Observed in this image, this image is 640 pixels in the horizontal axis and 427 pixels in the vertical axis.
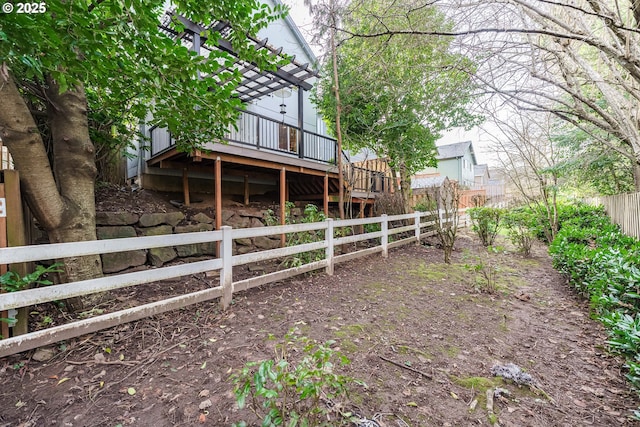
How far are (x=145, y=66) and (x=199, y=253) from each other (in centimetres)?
381

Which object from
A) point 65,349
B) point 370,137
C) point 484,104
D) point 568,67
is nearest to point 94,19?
point 65,349

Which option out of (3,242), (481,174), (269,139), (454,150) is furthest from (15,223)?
(481,174)

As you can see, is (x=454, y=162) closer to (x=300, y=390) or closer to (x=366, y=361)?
(x=366, y=361)

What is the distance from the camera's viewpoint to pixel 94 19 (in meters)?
2.17

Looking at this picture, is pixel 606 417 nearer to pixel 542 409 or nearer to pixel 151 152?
pixel 542 409

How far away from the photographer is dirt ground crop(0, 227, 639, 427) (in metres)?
1.80

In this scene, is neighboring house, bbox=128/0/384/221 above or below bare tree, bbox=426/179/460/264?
above

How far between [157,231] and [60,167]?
2389mm

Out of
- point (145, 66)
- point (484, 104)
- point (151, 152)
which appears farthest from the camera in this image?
point (151, 152)

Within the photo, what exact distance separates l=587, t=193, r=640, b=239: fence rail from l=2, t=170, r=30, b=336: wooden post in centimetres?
953

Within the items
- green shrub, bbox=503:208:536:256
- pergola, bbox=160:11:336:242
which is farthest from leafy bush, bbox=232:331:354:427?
green shrub, bbox=503:208:536:256

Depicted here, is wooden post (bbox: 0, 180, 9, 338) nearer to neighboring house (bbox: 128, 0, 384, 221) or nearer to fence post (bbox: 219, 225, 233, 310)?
fence post (bbox: 219, 225, 233, 310)

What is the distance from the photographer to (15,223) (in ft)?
7.54

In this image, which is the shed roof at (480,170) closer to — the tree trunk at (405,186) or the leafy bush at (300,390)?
the tree trunk at (405,186)
